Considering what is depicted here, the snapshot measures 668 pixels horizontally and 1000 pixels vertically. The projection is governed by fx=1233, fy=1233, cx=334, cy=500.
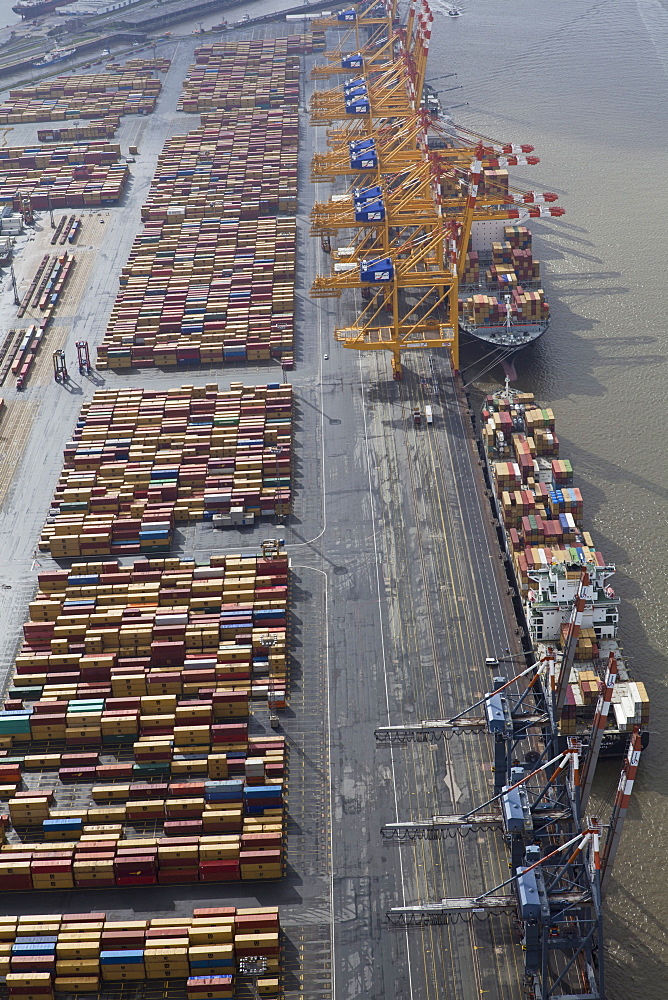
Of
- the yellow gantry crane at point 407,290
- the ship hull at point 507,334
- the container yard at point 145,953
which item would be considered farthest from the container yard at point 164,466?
the container yard at point 145,953

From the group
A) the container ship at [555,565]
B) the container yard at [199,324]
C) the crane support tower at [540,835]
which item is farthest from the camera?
the container yard at [199,324]

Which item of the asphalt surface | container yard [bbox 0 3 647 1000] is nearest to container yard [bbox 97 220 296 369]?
container yard [bbox 0 3 647 1000]

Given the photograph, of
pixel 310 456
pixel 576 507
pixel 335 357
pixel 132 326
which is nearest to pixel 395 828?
pixel 576 507

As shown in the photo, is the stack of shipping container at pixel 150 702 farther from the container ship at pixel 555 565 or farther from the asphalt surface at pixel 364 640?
the container ship at pixel 555 565

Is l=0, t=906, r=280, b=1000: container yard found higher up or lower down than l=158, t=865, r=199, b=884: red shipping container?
lower down

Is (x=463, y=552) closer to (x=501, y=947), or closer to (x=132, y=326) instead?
(x=501, y=947)

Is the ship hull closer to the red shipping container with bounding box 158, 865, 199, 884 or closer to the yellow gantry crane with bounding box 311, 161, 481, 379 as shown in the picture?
the yellow gantry crane with bounding box 311, 161, 481, 379
